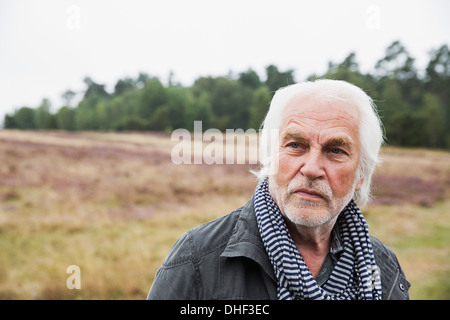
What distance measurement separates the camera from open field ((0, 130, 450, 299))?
5352mm

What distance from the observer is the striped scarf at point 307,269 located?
4.54 feet

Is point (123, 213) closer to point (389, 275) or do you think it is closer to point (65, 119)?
point (389, 275)

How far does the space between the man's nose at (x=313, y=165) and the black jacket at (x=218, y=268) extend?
1.23ft

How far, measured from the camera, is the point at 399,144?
19.7 metres

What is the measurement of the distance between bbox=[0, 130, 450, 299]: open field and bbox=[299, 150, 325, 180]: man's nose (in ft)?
13.4

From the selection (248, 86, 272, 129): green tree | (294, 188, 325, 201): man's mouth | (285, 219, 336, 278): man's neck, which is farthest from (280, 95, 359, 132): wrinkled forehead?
(248, 86, 272, 129): green tree

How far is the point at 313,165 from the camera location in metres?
1.50

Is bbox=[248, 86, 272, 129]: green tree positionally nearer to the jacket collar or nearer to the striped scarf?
the striped scarf

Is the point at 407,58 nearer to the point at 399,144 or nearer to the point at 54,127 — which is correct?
the point at 399,144

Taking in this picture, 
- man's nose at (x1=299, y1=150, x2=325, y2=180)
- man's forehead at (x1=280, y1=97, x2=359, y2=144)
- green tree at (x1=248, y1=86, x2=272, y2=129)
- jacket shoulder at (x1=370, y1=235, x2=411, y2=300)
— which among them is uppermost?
green tree at (x1=248, y1=86, x2=272, y2=129)

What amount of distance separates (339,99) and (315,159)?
1.12 feet

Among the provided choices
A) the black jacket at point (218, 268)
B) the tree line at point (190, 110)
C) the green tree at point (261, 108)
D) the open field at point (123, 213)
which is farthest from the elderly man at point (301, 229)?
the tree line at point (190, 110)
